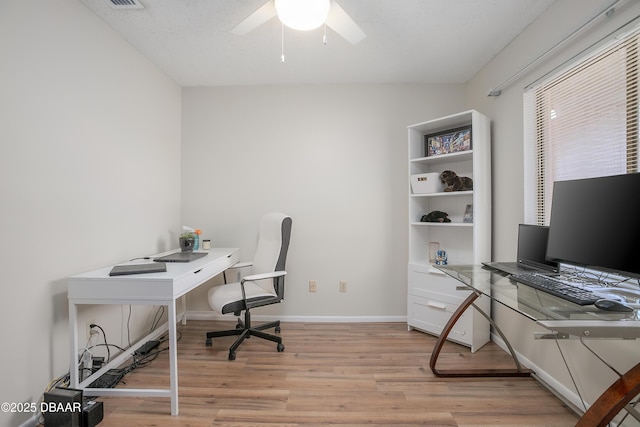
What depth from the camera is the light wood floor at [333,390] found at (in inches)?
62.1

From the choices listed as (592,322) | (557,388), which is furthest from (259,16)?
(557,388)

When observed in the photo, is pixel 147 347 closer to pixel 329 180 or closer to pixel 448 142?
pixel 329 180

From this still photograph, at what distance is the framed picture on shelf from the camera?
2.51 metres

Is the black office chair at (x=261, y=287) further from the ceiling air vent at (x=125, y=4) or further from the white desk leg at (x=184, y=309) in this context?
the ceiling air vent at (x=125, y=4)

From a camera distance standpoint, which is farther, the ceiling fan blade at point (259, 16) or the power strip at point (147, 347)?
the power strip at point (147, 347)

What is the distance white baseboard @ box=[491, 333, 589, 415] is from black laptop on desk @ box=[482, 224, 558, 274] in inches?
29.4

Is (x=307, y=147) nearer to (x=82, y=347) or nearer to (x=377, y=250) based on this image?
(x=377, y=250)

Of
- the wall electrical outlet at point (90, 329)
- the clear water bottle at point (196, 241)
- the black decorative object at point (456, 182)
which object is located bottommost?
the wall electrical outlet at point (90, 329)

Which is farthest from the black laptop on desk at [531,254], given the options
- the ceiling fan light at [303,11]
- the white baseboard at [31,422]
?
the white baseboard at [31,422]

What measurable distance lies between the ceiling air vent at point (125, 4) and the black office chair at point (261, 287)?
1.82 metres

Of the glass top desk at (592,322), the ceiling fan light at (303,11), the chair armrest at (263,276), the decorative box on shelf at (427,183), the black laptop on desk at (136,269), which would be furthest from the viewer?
the decorative box on shelf at (427,183)

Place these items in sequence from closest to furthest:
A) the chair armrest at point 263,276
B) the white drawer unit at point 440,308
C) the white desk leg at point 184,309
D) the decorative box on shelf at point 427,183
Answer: the chair armrest at point 263,276 → the white drawer unit at point 440,308 → the decorative box on shelf at point 427,183 → the white desk leg at point 184,309

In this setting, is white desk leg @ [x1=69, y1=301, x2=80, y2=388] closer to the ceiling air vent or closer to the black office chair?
the black office chair

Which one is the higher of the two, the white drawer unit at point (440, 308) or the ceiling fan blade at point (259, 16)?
the ceiling fan blade at point (259, 16)
